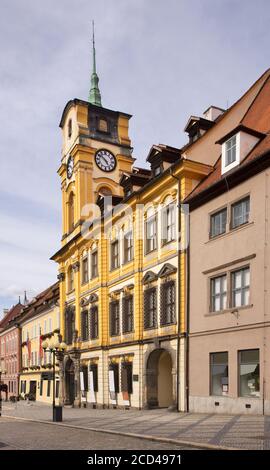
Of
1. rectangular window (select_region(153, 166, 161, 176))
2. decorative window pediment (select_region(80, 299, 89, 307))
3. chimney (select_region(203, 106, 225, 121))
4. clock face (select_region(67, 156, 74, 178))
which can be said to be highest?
chimney (select_region(203, 106, 225, 121))

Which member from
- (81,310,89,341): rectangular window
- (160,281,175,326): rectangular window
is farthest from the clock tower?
(160,281,175,326): rectangular window

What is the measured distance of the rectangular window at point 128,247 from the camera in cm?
3475

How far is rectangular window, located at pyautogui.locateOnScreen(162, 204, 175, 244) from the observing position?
2988cm

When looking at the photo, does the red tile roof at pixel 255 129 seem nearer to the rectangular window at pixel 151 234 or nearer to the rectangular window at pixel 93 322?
the rectangular window at pixel 151 234

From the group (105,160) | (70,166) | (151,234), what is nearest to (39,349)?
(70,166)

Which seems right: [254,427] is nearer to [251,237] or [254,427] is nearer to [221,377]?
[221,377]

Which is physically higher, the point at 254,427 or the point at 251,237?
the point at 251,237

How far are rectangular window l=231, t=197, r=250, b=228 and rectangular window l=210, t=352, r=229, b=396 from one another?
600 cm

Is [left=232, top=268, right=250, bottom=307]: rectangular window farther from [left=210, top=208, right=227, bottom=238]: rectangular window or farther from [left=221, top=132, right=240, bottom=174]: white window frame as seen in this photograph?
[left=221, top=132, right=240, bottom=174]: white window frame

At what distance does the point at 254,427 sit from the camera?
17672 millimetres

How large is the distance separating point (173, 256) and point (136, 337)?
636 cm

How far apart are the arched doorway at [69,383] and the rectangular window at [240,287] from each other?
76.2 feet
